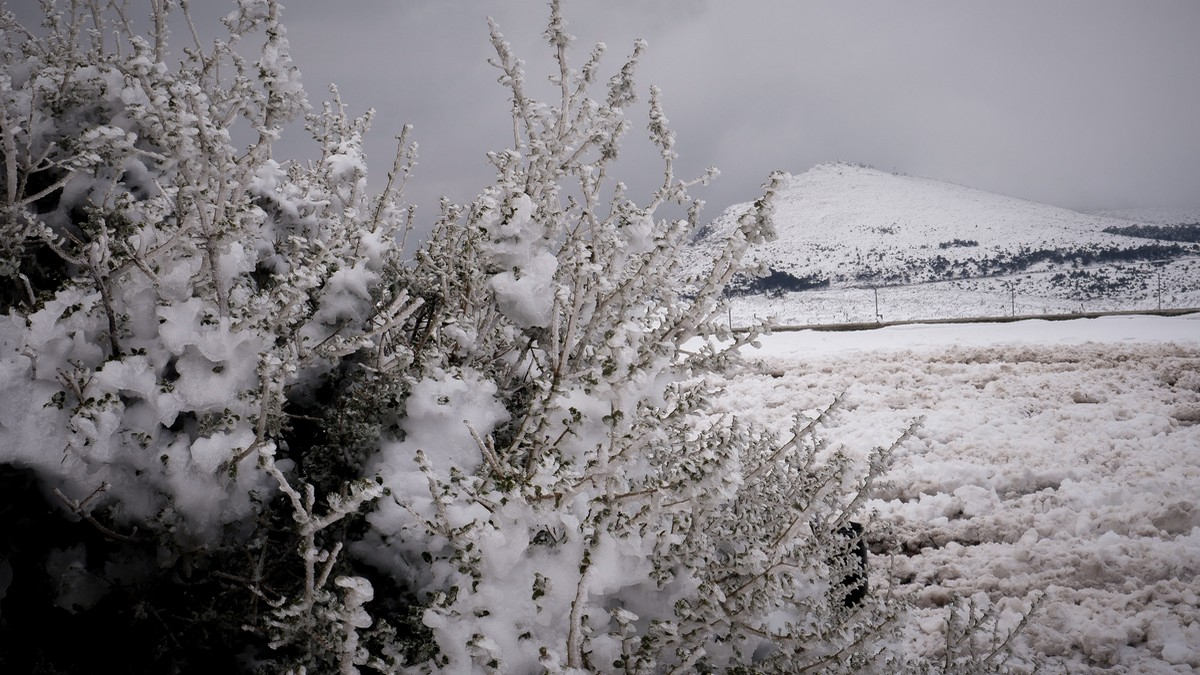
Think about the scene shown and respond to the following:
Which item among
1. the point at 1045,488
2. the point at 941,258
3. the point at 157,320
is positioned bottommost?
the point at 1045,488

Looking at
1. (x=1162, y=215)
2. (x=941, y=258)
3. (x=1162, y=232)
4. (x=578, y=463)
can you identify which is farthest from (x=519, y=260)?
Result: (x=1162, y=215)

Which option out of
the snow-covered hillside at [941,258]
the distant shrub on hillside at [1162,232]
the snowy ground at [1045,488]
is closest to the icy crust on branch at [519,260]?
the snowy ground at [1045,488]

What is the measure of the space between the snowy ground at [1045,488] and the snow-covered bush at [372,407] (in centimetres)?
59

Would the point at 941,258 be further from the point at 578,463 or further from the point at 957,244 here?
the point at 578,463

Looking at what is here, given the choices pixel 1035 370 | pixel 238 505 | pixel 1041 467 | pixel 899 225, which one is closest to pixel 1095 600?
pixel 1041 467

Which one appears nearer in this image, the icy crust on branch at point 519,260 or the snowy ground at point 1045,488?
the icy crust on branch at point 519,260

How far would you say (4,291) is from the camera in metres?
1.54

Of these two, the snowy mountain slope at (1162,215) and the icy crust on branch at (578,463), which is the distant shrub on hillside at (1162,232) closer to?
the snowy mountain slope at (1162,215)

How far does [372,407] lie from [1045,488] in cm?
587

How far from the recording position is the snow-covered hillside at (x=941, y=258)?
65438 millimetres

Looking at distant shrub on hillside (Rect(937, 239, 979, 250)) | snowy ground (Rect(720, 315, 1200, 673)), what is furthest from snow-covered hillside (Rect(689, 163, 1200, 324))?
snowy ground (Rect(720, 315, 1200, 673))

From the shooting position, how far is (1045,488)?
5.30 meters

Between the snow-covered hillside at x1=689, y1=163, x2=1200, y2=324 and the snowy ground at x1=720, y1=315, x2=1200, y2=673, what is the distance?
3816cm

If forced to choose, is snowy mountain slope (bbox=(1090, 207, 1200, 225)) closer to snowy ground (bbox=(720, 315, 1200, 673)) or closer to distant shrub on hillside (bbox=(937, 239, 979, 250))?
distant shrub on hillside (bbox=(937, 239, 979, 250))
